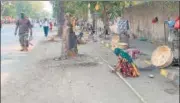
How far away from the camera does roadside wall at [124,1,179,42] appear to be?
58.8 feet

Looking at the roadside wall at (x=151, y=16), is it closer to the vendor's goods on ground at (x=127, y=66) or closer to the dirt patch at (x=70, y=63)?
the dirt patch at (x=70, y=63)

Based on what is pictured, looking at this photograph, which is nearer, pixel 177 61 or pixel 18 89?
pixel 18 89

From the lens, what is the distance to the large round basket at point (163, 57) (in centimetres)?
1191

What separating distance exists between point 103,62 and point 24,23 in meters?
5.95

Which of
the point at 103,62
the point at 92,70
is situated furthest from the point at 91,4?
the point at 92,70

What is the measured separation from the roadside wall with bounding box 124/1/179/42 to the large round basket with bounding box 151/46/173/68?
3.83 meters

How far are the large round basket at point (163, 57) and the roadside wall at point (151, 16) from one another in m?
3.83

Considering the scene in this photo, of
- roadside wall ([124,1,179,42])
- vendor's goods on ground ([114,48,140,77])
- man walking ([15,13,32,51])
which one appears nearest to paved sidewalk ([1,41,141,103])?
vendor's goods on ground ([114,48,140,77])

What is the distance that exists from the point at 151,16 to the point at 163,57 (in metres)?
11.1

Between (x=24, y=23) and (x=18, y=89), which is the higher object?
(x=24, y=23)

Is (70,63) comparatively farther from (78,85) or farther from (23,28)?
(23,28)

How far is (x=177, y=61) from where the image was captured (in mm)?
12273

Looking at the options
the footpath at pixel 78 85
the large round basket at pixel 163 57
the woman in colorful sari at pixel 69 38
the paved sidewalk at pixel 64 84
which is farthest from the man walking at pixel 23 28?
the large round basket at pixel 163 57

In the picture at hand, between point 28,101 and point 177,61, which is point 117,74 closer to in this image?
point 177,61
